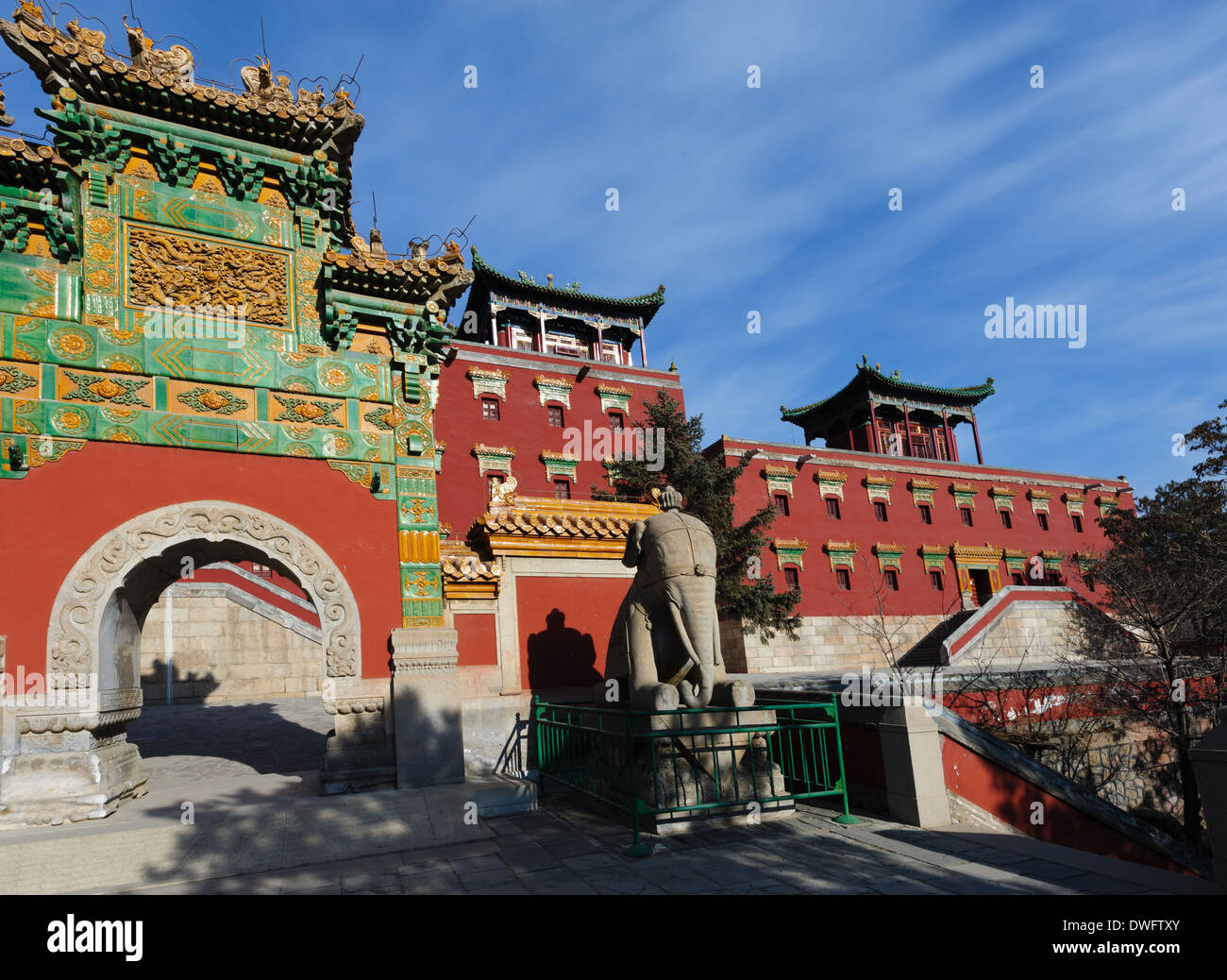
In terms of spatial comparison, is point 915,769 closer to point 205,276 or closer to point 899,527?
point 205,276

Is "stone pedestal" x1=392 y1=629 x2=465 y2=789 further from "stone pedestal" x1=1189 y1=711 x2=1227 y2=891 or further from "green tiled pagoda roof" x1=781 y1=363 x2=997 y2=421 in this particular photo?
"green tiled pagoda roof" x1=781 y1=363 x2=997 y2=421

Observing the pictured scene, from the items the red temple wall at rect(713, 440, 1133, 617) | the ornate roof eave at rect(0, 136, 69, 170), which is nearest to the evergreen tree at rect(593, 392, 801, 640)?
the red temple wall at rect(713, 440, 1133, 617)

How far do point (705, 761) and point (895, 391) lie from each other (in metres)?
34.8

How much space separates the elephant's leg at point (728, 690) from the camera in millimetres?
7113

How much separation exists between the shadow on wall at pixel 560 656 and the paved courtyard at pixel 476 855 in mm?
2458

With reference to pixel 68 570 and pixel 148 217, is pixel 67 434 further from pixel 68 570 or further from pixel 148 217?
pixel 148 217

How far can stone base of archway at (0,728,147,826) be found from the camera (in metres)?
6.59

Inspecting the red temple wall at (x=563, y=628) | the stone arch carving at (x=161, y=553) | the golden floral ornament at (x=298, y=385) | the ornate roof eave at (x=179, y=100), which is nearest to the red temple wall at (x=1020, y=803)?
the red temple wall at (x=563, y=628)

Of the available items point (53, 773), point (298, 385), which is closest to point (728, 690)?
point (298, 385)

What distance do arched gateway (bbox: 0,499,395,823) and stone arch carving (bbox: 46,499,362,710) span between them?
0.03 feet

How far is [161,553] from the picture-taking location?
7656 mm

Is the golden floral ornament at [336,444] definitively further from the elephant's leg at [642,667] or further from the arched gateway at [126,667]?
the elephant's leg at [642,667]

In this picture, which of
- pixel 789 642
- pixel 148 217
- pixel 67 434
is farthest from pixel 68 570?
pixel 789 642
